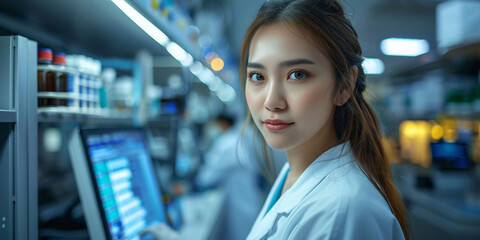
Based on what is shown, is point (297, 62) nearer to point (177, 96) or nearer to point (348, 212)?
point (348, 212)

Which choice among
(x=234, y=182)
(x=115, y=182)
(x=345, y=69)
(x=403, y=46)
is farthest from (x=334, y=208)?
(x=403, y=46)

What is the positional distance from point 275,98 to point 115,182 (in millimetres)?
733

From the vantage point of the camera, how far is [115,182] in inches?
48.8

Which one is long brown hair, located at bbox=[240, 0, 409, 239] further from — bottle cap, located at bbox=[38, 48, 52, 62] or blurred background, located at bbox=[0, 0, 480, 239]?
bottle cap, located at bbox=[38, 48, 52, 62]

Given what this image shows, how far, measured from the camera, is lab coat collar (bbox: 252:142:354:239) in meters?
0.95

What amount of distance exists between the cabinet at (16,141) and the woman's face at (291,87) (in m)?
0.67

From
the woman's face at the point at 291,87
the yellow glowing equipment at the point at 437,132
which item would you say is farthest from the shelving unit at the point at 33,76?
the yellow glowing equipment at the point at 437,132

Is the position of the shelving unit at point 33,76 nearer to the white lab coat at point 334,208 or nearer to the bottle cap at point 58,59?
the bottle cap at point 58,59

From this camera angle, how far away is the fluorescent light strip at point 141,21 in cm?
103

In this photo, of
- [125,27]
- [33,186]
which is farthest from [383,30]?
[33,186]

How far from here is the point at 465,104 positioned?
Result: 129 inches

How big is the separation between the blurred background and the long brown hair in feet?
0.27

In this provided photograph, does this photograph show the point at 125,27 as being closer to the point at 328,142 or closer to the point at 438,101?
the point at 328,142

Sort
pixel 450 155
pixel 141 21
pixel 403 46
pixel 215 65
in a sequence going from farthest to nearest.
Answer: pixel 403 46 < pixel 450 155 < pixel 215 65 < pixel 141 21
